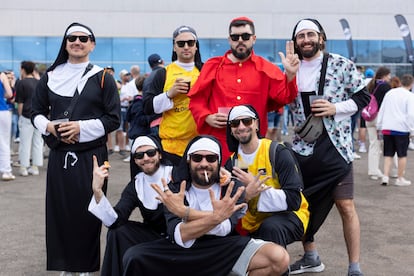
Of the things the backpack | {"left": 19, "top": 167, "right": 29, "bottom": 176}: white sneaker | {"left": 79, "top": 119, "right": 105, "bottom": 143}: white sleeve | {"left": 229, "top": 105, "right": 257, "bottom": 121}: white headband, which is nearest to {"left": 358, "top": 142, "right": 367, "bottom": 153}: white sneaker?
the backpack

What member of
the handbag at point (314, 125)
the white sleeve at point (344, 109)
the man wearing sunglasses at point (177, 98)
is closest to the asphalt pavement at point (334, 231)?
the handbag at point (314, 125)

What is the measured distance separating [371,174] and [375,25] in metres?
21.2

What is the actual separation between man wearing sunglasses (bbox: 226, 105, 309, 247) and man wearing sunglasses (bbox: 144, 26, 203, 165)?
0.60 metres

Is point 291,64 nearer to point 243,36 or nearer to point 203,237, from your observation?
point 243,36

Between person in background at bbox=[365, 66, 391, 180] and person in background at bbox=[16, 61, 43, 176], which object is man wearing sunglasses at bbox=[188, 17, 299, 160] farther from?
person in background at bbox=[16, 61, 43, 176]

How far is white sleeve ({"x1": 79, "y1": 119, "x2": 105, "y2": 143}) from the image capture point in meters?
4.35

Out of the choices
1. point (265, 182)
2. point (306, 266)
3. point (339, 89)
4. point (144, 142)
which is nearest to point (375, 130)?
point (306, 266)

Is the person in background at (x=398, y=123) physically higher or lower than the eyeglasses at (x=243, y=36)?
lower

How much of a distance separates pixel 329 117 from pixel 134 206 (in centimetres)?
167

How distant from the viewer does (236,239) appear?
378cm

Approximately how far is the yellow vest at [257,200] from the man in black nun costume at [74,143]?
1.18 meters

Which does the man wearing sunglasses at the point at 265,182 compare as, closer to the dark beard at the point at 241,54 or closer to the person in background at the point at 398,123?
the dark beard at the point at 241,54

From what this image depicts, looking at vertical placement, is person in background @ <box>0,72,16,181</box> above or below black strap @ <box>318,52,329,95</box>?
below

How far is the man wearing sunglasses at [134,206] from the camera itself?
405cm
